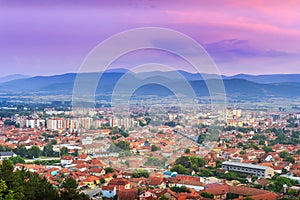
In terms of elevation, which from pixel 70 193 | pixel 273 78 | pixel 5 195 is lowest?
pixel 70 193

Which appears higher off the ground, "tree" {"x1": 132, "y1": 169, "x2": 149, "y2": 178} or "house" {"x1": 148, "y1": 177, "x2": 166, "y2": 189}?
"tree" {"x1": 132, "y1": 169, "x2": 149, "y2": 178}

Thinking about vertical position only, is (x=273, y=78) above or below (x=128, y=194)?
above

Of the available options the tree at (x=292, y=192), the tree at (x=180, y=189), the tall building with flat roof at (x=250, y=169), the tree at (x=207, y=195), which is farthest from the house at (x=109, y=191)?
the tall building with flat roof at (x=250, y=169)

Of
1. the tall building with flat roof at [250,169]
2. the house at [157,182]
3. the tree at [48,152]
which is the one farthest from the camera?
the tree at [48,152]

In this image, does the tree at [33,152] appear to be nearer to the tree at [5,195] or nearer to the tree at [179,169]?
the tree at [179,169]

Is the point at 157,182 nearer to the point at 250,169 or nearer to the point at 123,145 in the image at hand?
the point at 123,145

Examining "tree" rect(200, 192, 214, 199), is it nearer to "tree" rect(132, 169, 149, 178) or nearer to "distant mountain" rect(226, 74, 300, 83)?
"tree" rect(132, 169, 149, 178)

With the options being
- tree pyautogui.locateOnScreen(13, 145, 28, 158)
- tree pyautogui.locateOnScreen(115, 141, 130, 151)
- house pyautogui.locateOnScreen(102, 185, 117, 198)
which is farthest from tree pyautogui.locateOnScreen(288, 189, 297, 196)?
tree pyautogui.locateOnScreen(13, 145, 28, 158)

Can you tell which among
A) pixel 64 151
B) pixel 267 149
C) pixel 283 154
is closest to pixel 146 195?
pixel 64 151

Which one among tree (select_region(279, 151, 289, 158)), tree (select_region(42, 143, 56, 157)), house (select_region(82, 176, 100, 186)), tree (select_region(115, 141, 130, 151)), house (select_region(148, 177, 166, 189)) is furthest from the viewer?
tree (select_region(42, 143, 56, 157))

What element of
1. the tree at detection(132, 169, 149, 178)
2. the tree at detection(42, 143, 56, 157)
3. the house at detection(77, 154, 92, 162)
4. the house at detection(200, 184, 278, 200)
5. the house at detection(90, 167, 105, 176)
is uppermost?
the tree at detection(132, 169, 149, 178)

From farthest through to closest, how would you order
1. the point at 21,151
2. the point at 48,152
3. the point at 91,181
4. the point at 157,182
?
the point at 48,152 → the point at 21,151 → the point at 91,181 → the point at 157,182

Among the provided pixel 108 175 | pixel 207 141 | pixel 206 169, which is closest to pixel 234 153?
pixel 207 141
